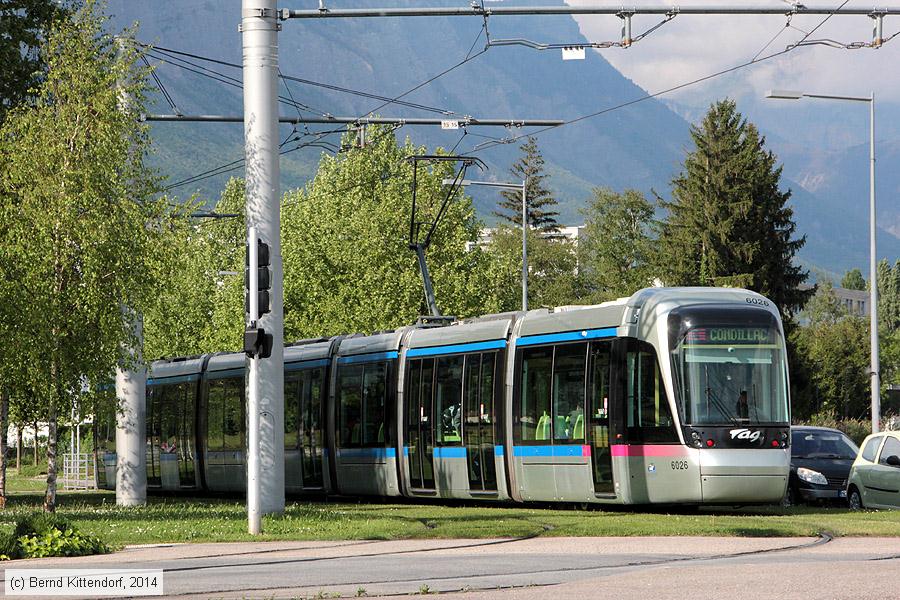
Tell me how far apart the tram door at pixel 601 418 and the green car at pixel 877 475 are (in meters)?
4.50

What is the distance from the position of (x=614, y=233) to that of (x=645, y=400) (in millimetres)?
95822

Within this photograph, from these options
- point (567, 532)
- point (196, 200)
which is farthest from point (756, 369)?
point (196, 200)

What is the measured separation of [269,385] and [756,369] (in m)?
6.77

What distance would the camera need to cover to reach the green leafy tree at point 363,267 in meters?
51.9

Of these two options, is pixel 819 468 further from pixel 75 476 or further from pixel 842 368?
pixel 842 368

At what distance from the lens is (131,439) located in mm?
27219

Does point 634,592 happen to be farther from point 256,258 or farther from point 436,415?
point 436,415

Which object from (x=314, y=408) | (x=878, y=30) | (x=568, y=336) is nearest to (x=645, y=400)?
(x=568, y=336)

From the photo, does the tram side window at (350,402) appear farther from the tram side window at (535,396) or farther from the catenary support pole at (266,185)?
the catenary support pole at (266,185)

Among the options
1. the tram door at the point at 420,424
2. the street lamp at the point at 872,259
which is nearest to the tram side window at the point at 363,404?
the tram door at the point at 420,424

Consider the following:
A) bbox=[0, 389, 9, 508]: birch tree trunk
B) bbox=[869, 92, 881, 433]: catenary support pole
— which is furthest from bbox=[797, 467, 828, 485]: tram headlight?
bbox=[0, 389, 9, 508]: birch tree trunk

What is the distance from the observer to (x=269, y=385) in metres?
21.0

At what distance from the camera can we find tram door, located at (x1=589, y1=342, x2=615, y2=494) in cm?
2123

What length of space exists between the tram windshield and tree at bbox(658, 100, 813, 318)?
55.0 m
